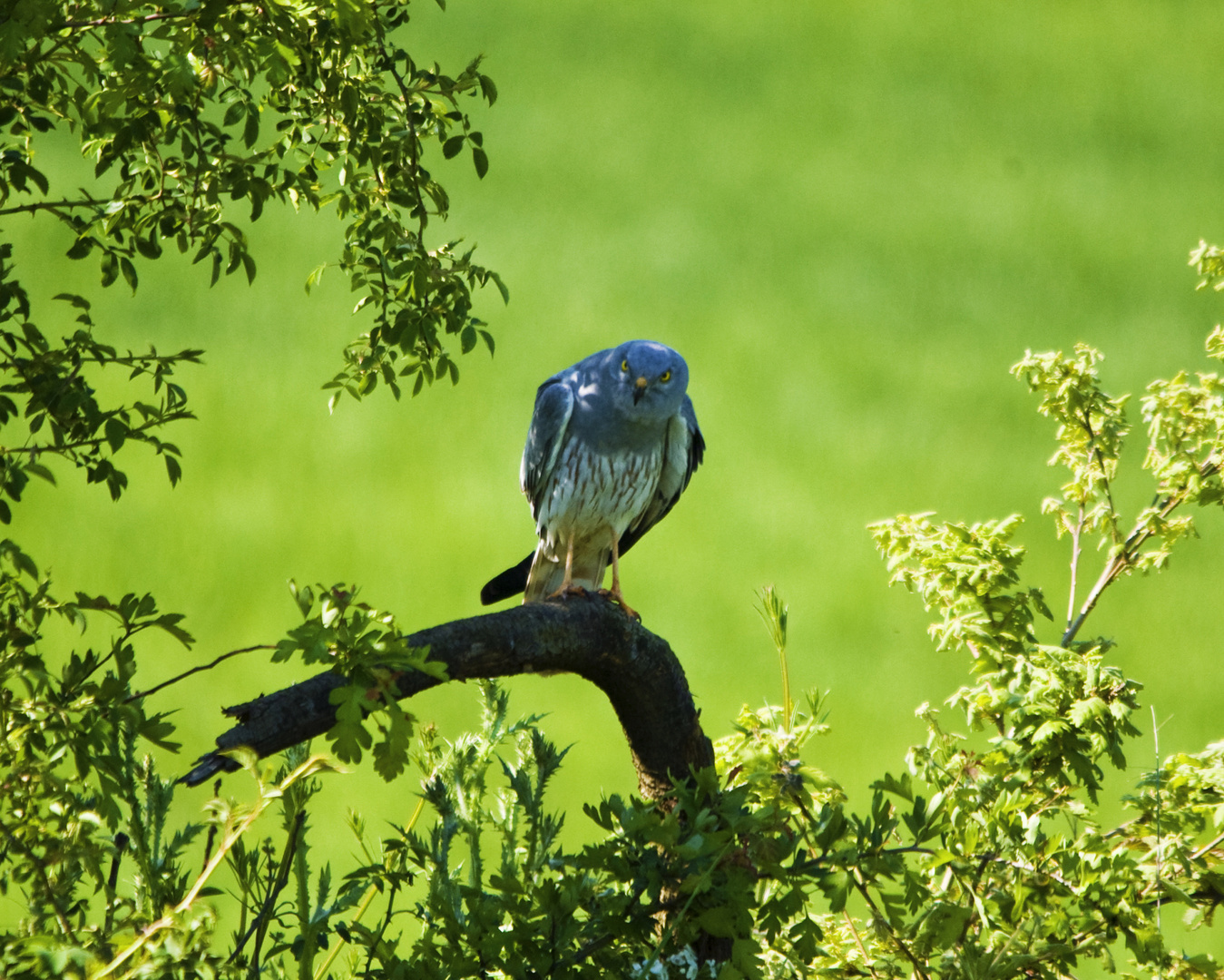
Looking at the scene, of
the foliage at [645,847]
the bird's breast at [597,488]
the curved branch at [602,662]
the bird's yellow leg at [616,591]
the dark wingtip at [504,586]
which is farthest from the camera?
the bird's breast at [597,488]

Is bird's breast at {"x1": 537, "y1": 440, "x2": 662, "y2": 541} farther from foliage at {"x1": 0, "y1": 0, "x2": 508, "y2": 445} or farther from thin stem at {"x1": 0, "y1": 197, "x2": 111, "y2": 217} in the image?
thin stem at {"x1": 0, "y1": 197, "x2": 111, "y2": 217}

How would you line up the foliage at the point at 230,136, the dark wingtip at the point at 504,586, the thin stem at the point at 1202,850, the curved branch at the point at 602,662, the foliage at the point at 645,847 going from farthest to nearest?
1. the dark wingtip at the point at 504,586
2. the curved branch at the point at 602,662
3. the thin stem at the point at 1202,850
4. the foliage at the point at 230,136
5. the foliage at the point at 645,847

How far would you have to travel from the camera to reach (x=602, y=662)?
1729 mm

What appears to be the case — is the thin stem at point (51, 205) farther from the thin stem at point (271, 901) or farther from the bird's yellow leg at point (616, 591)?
the bird's yellow leg at point (616, 591)

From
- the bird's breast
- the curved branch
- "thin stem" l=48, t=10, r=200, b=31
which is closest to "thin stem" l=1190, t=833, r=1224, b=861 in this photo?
the curved branch

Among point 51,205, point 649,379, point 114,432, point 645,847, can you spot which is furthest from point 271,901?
point 649,379

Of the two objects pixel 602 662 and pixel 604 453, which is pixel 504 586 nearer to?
pixel 604 453

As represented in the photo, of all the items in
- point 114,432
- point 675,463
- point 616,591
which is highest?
point 675,463

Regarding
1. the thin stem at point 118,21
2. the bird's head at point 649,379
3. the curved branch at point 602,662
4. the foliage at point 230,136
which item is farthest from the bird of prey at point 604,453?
the thin stem at point 118,21

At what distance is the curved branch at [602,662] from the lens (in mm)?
1476

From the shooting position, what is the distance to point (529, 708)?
4.75 metres

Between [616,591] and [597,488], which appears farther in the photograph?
[597,488]

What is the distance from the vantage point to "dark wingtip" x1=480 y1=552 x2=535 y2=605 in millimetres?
2395

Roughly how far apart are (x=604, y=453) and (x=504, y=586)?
37 cm
